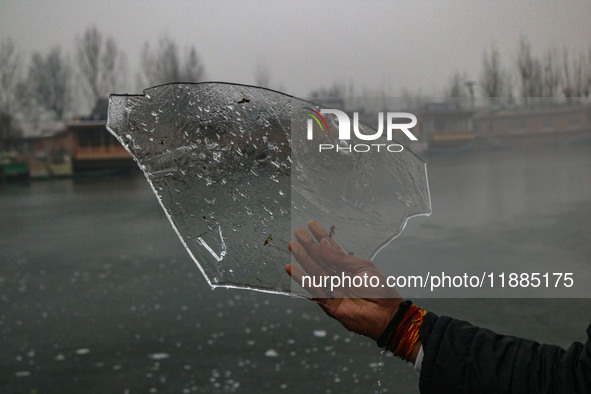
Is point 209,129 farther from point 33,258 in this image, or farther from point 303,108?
point 33,258

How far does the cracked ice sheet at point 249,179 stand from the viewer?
788mm

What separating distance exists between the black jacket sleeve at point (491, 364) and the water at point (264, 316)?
19.9 inches

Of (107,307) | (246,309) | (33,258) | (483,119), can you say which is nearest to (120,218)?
(33,258)

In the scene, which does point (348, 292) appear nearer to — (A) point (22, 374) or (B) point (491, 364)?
(B) point (491, 364)

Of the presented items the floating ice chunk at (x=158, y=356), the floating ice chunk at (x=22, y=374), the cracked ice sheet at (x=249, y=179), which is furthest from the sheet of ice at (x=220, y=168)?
the floating ice chunk at (x=22, y=374)

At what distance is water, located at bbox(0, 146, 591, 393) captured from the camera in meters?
2.10

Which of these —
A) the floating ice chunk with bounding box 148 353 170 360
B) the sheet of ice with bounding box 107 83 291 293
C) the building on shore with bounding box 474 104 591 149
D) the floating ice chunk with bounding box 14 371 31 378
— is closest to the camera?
the sheet of ice with bounding box 107 83 291 293

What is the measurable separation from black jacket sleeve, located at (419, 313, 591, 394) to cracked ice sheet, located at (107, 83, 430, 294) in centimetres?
20

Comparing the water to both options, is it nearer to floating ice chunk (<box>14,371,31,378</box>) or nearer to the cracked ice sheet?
floating ice chunk (<box>14,371,31,378</box>)

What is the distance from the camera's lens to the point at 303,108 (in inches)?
33.2

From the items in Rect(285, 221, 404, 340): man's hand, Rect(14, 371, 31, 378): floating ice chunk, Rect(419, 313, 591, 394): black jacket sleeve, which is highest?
Rect(285, 221, 404, 340): man's hand

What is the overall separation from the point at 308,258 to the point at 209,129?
254mm

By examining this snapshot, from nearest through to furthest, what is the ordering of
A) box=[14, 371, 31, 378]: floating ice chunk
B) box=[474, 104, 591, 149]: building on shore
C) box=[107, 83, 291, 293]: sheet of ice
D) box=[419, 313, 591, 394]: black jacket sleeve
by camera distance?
box=[419, 313, 591, 394]: black jacket sleeve, box=[107, 83, 291, 293]: sheet of ice, box=[474, 104, 591, 149]: building on shore, box=[14, 371, 31, 378]: floating ice chunk

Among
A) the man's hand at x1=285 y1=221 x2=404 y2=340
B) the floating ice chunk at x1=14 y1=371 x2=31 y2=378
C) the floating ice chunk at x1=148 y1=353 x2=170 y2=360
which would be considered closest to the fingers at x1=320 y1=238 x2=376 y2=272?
the man's hand at x1=285 y1=221 x2=404 y2=340
